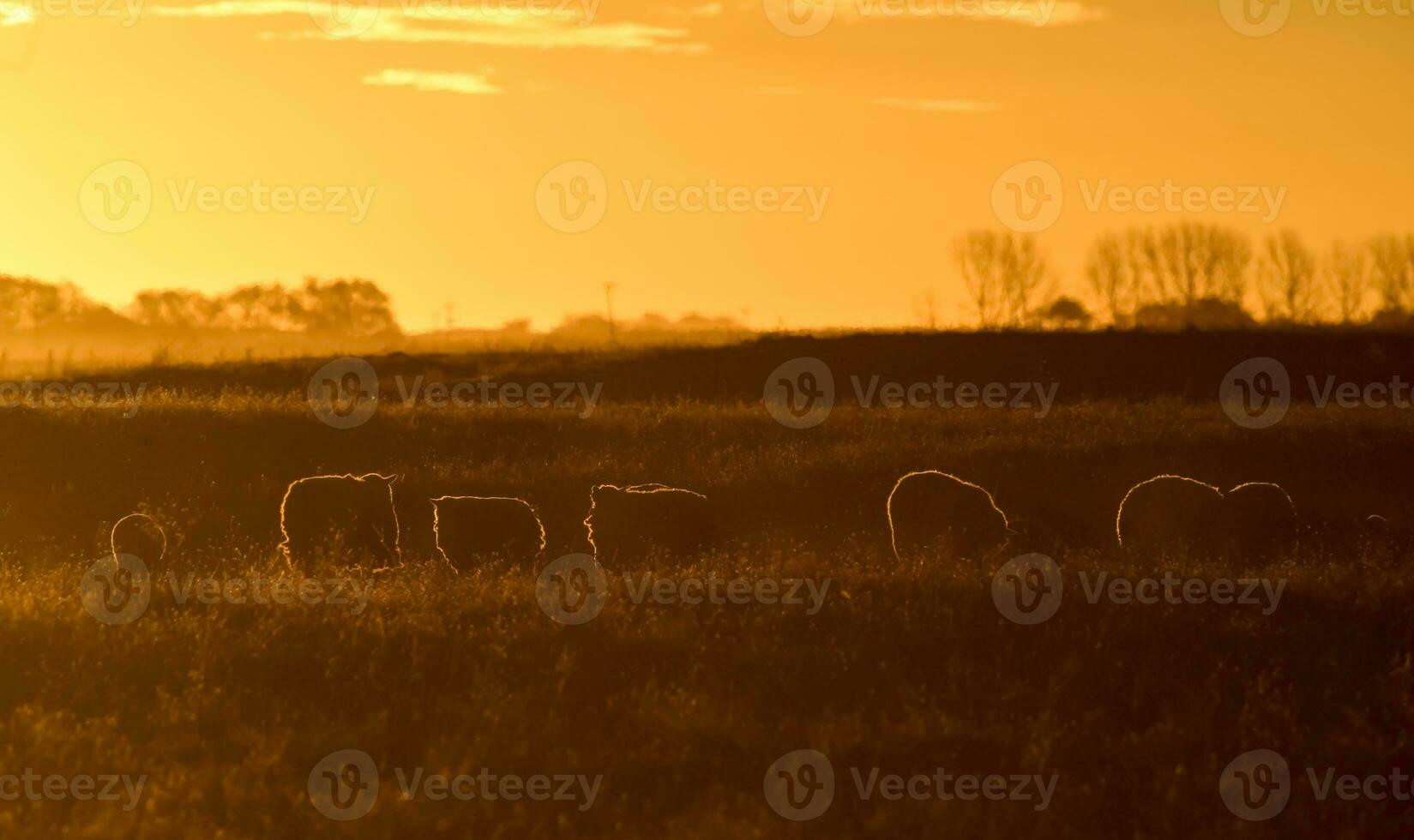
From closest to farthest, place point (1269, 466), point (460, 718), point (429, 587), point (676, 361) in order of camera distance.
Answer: point (460, 718), point (429, 587), point (1269, 466), point (676, 361)

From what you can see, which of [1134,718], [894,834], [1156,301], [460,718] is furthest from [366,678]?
[1156,301]

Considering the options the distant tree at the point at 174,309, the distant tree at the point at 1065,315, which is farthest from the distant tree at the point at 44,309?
the distant tree at the point at 1065,315

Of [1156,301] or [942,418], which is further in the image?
[1156,301]

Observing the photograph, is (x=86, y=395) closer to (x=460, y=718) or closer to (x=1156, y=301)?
(x=460, y=718)

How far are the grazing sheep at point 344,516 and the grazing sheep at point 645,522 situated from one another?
301cm

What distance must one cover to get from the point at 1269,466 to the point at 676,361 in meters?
19.1

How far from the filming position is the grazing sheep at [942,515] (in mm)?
20547

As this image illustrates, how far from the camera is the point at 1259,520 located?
70.1 feet

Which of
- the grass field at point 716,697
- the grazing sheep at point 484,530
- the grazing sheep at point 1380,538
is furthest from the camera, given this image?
the grazing sheep at point 484,530

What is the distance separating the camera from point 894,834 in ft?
32.3

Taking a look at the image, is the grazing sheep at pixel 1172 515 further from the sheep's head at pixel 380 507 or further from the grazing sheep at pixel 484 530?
the sheep's head at pixel 380 507

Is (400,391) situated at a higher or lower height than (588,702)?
higher

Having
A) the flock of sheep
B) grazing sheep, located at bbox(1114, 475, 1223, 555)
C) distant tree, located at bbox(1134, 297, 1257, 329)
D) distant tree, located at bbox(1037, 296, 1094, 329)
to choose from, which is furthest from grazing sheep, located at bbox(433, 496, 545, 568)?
distant tree, located at bbox(1134, 297, 1257, 329)

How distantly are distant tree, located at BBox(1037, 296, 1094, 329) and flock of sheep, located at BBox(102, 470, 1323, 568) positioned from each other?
26.0 m
